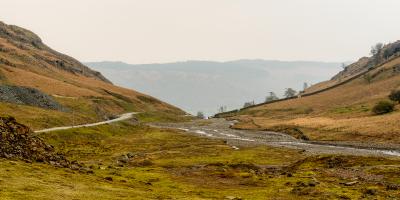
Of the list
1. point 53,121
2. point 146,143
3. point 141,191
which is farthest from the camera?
point 53,121

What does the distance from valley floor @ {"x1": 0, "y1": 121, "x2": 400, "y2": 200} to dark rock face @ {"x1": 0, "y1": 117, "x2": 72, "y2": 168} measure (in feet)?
10.6

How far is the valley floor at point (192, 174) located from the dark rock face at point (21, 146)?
3.23 meters

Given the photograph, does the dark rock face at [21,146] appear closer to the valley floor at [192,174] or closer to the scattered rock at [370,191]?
the valley floor at [192,174]

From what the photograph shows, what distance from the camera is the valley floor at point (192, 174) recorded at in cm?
5162

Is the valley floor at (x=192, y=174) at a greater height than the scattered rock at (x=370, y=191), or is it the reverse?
the valley floor at (x=192, y=174)

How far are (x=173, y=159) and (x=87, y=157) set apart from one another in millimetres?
19806

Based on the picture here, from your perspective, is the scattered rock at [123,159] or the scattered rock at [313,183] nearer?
the scattered rock at [313,183]

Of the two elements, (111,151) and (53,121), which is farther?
(53,121)

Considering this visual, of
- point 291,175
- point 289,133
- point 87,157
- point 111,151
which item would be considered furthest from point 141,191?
point 289,133

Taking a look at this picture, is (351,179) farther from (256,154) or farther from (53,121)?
(53,121)

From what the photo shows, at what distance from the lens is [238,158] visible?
115438 mm

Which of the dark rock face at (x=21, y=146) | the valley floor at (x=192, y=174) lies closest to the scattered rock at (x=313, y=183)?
the valley floor at (x=192, y=174)

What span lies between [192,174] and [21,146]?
108ft

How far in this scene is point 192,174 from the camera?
284ft
